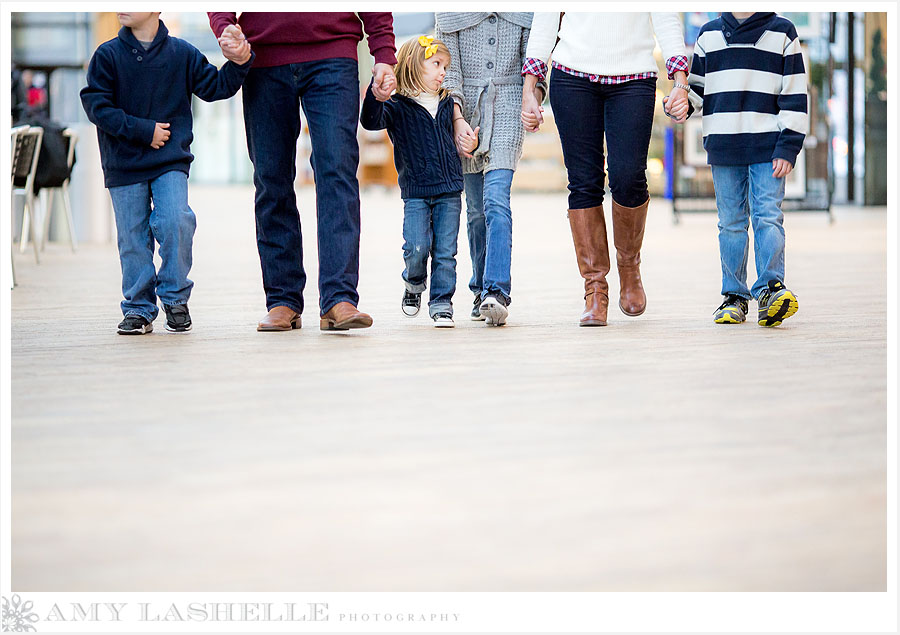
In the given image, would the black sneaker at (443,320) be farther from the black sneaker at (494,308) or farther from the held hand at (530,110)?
the held hand at (530,110)

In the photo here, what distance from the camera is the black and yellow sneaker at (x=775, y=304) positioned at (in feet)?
10.6

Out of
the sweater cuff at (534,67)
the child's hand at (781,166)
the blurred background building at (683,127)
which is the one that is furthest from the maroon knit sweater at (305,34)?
the blurred background building at (683,127)

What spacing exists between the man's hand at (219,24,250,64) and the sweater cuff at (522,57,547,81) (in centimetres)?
74

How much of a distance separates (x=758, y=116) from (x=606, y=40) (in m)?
0.48

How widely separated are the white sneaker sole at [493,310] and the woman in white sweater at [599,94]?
220 mm

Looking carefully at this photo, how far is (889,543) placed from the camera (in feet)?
4.61

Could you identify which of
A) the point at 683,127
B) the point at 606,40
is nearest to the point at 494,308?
the point at 606,40

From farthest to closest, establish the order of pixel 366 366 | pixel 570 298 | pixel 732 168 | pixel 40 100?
pixel 40 100
pixel 570 298
pixel 732 168
pixel 366 366

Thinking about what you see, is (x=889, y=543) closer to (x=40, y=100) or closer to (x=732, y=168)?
(x=732, y=168)

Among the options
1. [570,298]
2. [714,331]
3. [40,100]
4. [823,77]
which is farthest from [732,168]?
[823,77]

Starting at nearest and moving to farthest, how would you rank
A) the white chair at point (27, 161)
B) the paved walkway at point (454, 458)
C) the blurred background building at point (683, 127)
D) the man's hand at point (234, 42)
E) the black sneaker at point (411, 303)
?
the paved walkway at point (454, 458) < the man's hand at point (234, 42) < the black sneaker at point (411, 303) < the white chair at point (27, 161) < the blurred background building at point (683, 127)

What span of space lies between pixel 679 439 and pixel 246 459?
0.64 meters

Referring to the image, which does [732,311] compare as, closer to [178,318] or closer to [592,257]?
[592,257]

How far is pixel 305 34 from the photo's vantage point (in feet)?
10.3
